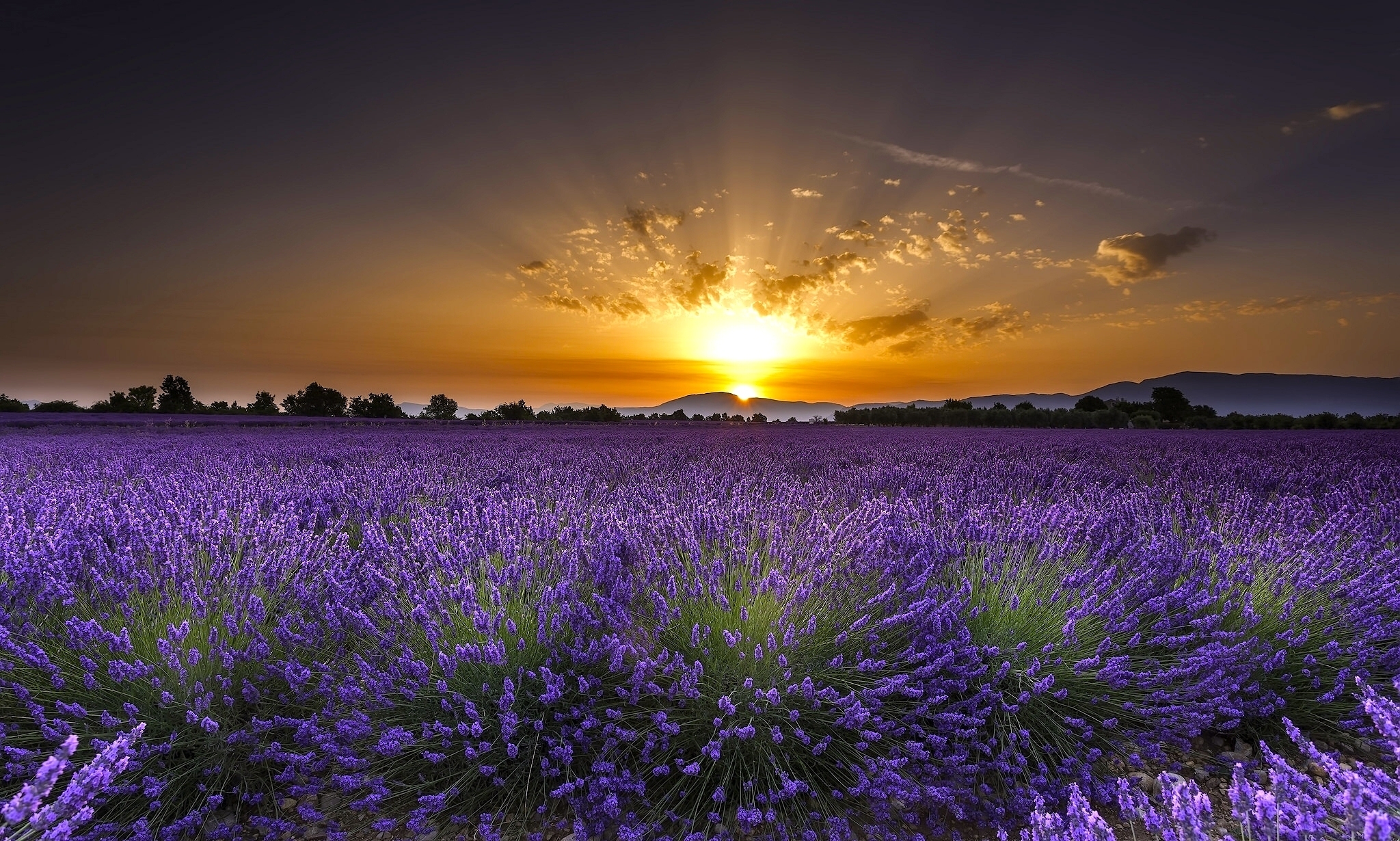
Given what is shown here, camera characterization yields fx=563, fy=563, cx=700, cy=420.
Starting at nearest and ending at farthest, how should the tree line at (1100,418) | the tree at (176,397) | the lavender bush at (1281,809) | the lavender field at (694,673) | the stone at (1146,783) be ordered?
the lavender bush at (1281,809) → the lavender field at (694,673) → the stone at (1146,783) → the tree line at (1100,418) → the tree at (176,397)

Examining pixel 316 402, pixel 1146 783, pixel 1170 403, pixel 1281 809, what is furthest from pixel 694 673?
pixel 1170 403

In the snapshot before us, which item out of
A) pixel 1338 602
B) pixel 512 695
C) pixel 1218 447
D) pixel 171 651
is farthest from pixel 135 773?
pixel 1218 447

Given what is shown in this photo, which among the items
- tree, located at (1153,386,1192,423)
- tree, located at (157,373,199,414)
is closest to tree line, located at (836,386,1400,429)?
tree, located at (1153,386,1192,423)

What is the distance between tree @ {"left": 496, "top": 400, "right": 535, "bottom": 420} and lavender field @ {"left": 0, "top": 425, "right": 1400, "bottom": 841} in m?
35.6

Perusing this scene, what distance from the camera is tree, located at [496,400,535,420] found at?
124 feet

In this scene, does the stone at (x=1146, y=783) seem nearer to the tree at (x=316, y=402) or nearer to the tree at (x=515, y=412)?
the tree at (x=515, y=412)

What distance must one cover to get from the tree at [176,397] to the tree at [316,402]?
5655 mm

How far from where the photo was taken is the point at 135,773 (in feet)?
6.01

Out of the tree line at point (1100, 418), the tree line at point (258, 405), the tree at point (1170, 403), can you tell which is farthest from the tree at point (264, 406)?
the tree at point (1170, 403)

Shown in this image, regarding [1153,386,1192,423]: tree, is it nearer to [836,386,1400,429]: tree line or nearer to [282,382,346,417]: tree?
[836,386,1400,429]: tree line

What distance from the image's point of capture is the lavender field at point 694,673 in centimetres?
180

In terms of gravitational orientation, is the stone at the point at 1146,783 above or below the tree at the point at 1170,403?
below

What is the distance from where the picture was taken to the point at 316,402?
146 feet

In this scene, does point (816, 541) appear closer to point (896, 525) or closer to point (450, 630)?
point (896, 525)
